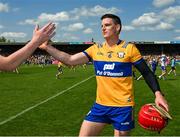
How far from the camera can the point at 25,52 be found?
12.5 ft

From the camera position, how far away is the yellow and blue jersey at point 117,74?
19.2 ft

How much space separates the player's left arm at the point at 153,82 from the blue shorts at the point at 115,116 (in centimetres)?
40

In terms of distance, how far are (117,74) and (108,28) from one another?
2.20 feet

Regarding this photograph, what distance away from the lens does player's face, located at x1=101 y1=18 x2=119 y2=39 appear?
597cm

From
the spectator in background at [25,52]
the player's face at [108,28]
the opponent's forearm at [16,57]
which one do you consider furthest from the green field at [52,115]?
the opponent's forearm at [16,57]

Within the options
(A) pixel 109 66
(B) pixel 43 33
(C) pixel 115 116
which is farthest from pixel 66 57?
(B) pixel 43 33

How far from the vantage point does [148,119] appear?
227 inches

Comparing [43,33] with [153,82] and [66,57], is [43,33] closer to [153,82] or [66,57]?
[66,57]

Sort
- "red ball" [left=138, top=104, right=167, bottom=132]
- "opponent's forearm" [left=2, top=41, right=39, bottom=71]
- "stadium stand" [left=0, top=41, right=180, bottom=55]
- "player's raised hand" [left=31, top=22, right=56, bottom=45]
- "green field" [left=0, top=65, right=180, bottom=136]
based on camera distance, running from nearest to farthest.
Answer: "opponent's forearm" [left=2, top=41, right=39, bottom=71] < "player's raised hand" [left=31, top=22, right=56, bottom=45] < "red ball" [left=138, top=104, right=167, bottom=132] < "green field" [left=0, top=65, right=180, bottom=136] < "stadium stand" [left=0, top=41, right=180, bottom=55]

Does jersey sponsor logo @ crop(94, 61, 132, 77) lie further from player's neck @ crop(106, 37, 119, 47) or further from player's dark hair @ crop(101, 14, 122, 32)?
player's dark hair @ crop(101, 14, 122, 32)

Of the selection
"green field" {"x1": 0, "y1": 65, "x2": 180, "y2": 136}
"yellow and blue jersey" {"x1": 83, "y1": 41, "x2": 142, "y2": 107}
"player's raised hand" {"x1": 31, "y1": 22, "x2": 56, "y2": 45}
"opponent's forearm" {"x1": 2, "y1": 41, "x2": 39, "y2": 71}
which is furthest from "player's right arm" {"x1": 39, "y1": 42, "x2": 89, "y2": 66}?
"green field" {"x1": 0, "y1": 65, "x2": 180, "y2": 136}

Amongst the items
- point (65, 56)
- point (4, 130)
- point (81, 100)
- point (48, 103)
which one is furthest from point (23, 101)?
point (65, 56)

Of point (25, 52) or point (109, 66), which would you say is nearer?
point (25, 52)

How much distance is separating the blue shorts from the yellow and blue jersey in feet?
0.23
